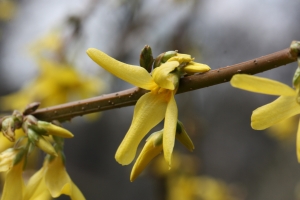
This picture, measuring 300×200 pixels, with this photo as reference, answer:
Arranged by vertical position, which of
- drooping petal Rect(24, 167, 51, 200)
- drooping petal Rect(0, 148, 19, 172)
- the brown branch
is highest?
the brown branch

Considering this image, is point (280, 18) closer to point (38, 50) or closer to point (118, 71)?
point (38, 50)

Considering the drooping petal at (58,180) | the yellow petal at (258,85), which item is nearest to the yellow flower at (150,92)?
the yellow petal at (258,85)

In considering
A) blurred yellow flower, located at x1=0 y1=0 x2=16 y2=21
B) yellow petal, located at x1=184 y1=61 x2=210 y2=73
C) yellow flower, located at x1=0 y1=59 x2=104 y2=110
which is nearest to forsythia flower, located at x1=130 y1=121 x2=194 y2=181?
yellow petal, located at x1=184 y1=61 x2=210 y2=73

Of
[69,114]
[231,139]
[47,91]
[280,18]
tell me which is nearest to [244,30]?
[280,18]

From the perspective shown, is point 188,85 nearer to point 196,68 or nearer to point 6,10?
point 196,68

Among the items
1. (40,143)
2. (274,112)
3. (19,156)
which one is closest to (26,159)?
(19,156)

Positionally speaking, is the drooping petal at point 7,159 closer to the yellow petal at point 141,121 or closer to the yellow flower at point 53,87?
the yellow petal at point 141,121

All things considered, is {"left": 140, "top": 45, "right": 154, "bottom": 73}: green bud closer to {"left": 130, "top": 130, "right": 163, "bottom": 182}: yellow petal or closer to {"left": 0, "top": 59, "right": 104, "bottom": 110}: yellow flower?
{"left": 130, "top": 130, "right": 163, "bottom": 182}: yellow petal
